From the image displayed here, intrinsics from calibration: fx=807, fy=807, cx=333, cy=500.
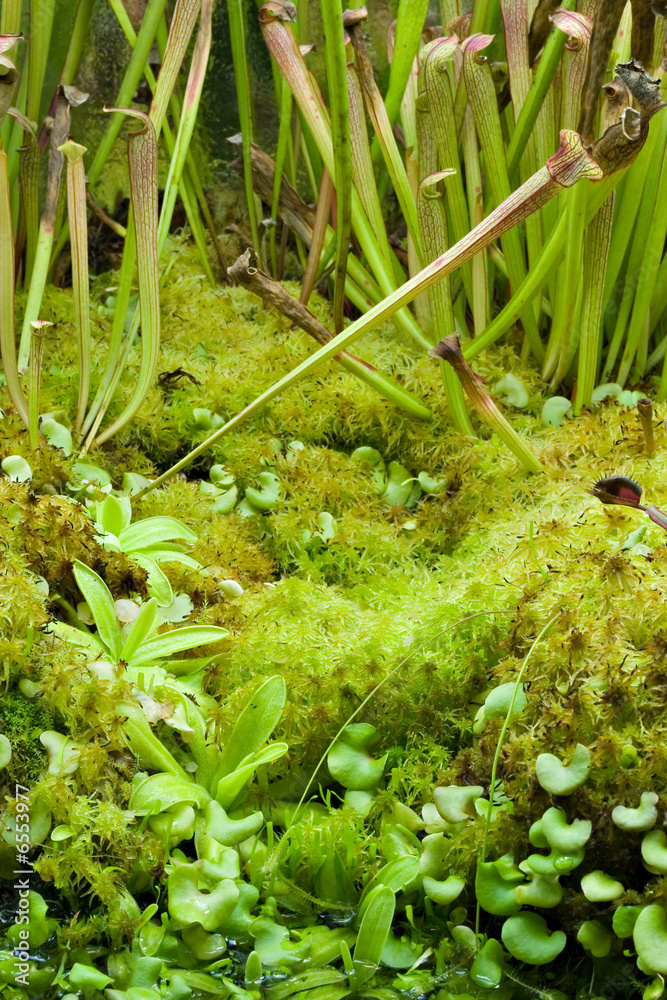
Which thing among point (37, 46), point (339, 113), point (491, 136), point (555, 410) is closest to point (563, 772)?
point (555, 410)

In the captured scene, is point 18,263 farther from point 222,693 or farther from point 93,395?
point 222,693

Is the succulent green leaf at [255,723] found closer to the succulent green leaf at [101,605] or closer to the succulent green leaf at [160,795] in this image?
the succulent green leaf at [160,795]

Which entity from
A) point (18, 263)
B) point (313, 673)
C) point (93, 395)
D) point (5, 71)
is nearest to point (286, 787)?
point (313, 673)

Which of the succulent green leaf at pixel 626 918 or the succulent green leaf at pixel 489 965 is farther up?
the succulent green leaf at pixel 626 918

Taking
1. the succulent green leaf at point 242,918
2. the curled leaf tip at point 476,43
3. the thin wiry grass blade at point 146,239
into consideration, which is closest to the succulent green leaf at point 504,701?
the succulent green leaf at point 242,918

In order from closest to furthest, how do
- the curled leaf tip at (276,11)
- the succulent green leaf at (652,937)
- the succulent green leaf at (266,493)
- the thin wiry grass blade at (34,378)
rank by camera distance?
the succulent green leaf at (652,937)
the thin wiry grass blade at (34,378)
the curled leaf tip at (276,11)
the succulent green leaf at (266,493)

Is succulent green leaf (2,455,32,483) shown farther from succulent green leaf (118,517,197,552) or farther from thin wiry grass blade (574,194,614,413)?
thin wiry grass blade (574,194,614,413)

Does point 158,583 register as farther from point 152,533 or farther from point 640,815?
point 640,815

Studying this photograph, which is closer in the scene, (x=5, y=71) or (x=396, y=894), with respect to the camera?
(x=396, y=894)
